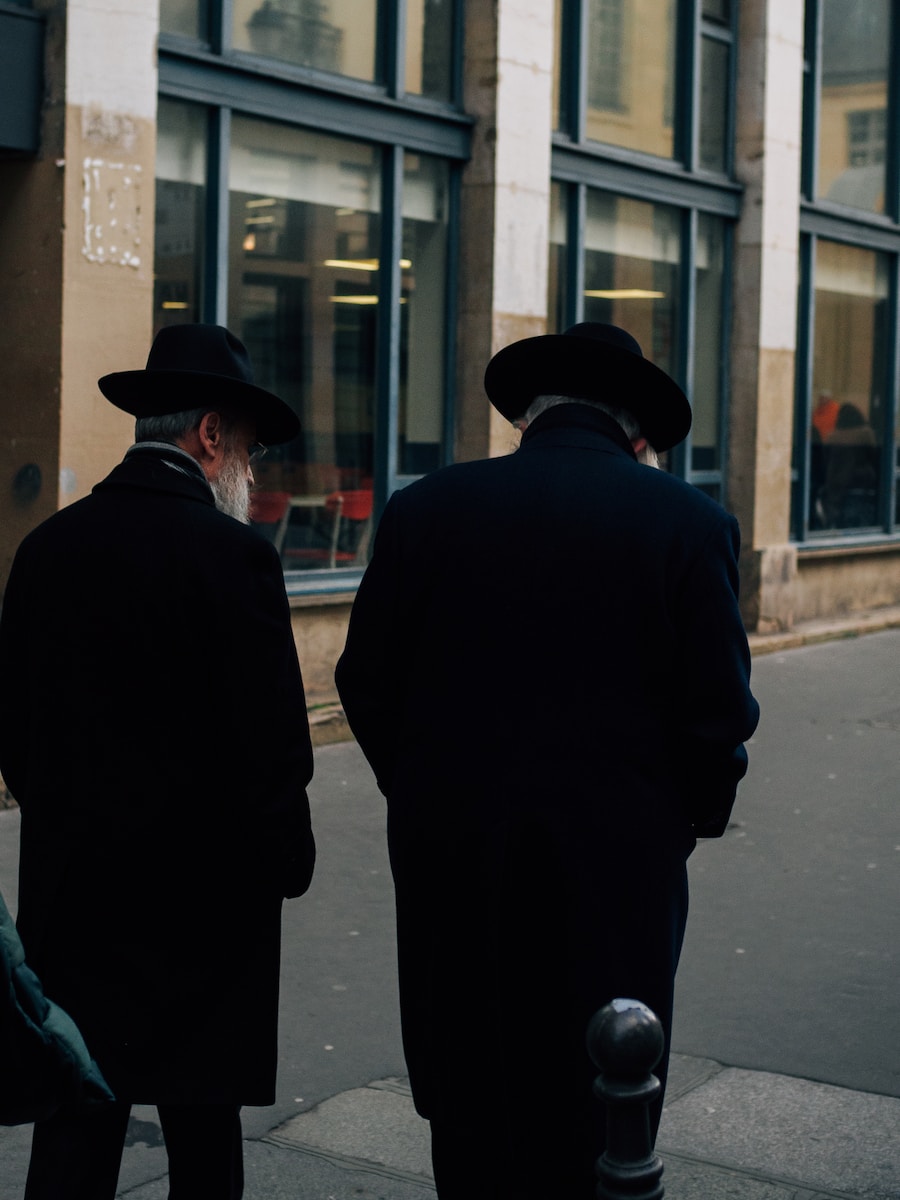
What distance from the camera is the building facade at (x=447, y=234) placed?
8.38 metres

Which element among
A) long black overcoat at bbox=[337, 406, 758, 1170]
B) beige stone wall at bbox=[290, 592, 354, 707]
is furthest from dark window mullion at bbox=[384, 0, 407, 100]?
long black overcoat at bbox=[337, 406, 758, 1170]

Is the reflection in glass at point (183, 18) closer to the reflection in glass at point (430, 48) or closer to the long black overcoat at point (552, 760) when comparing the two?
the reflection in glass at point (430, 48)

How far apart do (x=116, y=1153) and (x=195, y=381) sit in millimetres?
1452

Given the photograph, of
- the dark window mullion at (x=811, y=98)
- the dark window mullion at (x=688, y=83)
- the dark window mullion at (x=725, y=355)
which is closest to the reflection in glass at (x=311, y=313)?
the dark window mullion at (x=688, y=83)

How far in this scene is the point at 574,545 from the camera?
3176 mm

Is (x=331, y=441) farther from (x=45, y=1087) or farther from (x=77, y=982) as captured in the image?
(x=45, y=1087)

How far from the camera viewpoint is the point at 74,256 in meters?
8.27

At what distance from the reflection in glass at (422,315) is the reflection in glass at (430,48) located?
460mm

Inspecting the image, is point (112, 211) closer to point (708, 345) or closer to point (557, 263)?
point (557, 263)

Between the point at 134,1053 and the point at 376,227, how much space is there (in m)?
8.29

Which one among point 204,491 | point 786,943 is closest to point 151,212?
point 786,943

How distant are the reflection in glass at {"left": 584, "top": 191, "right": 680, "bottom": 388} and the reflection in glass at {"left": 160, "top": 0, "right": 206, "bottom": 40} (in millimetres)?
3811

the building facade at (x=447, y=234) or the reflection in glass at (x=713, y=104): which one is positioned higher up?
the reflection in glass at (x=713, y=104)

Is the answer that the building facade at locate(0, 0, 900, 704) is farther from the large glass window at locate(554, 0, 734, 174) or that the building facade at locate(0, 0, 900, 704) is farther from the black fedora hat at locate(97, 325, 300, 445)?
the black fedora hat at locate(97, 325, 300, 445)
